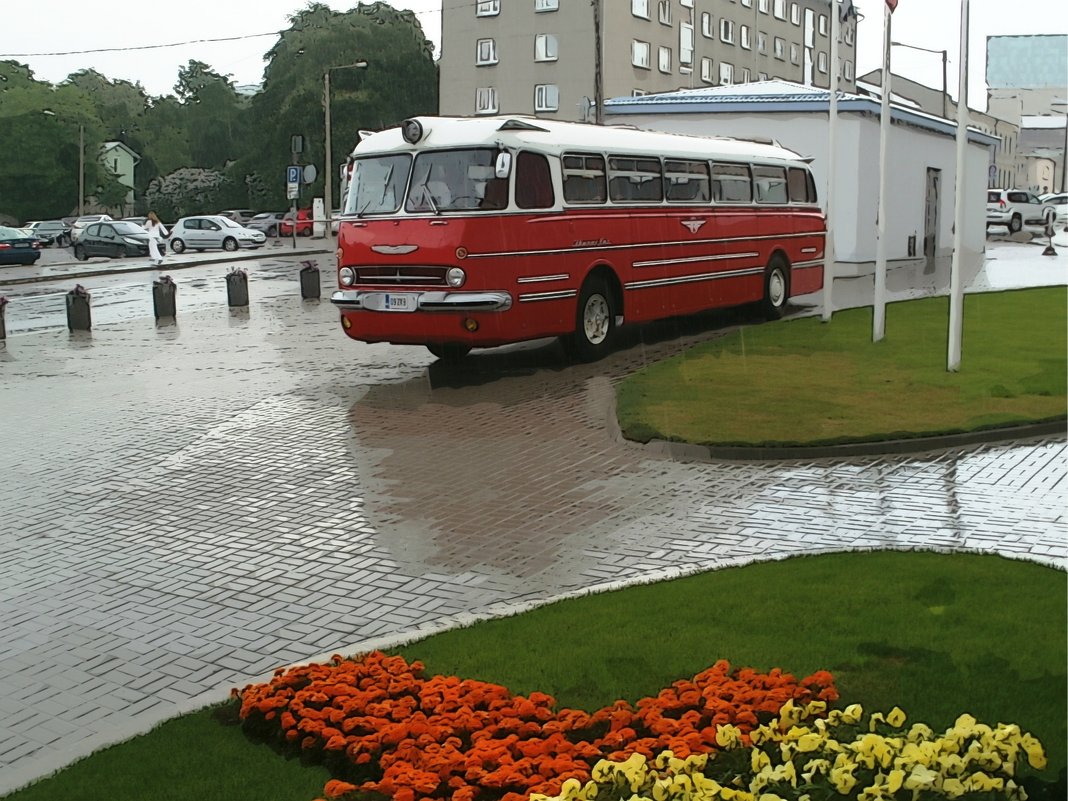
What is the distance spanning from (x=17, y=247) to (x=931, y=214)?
1119 inches

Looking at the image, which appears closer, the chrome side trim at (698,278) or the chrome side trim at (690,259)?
the chrome side trim at (698,278)

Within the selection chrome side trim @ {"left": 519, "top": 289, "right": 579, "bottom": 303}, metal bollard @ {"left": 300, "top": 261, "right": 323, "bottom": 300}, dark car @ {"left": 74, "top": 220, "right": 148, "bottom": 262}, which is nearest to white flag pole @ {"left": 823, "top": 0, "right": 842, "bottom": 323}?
chrome side trim @ {"left": 519, "top": 289, "right": 579, "bottom": 303}

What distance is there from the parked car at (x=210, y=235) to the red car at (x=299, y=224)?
9.53 meters

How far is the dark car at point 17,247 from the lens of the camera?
42344 millimetres

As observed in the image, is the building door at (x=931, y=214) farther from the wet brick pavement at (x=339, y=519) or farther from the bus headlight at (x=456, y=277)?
the wet brick pavement at (x=339, y=519)

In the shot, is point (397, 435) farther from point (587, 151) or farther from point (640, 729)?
point (640, 729)

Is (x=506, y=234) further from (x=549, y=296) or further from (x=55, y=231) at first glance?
(x=55, y=231)

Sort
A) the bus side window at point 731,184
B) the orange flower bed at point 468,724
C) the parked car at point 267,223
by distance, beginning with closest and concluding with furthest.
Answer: the orange flower bed at point 468,724 → the bus side window at point 731,184 → the parked car at point 267,223

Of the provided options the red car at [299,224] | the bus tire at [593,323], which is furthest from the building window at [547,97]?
the bus tire at [593,323]

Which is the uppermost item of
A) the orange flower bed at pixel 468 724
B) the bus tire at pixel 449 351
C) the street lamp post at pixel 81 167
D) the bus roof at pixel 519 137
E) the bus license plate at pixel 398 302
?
the street lamp post at pixel 81 167

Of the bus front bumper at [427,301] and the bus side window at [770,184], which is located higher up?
the bus side window at [770,184]

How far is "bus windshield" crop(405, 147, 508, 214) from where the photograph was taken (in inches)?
556

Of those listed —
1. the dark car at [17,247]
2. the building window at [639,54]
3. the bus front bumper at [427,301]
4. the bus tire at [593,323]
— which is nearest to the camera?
the bus front bumper at [427,301]

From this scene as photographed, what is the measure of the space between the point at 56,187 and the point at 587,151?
230 feet
